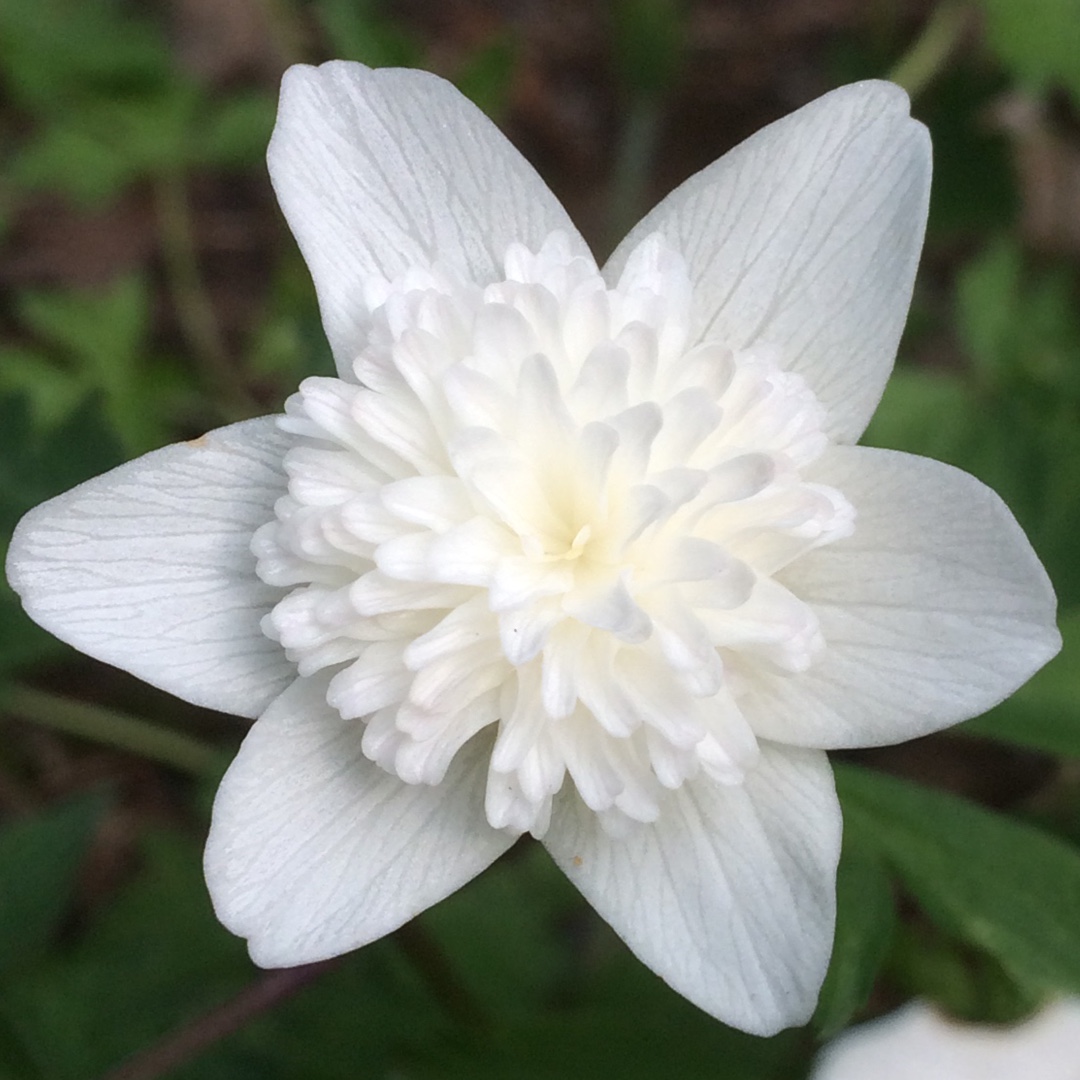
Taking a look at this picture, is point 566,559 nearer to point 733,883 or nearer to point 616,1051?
point 733,883

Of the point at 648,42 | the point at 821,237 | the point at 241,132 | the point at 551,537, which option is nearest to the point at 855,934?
the point at 551,537

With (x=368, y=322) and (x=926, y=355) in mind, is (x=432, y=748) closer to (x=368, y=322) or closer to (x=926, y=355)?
(x=368, y=322)

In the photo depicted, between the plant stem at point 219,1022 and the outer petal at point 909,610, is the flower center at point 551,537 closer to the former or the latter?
the outer petal at point 909,610

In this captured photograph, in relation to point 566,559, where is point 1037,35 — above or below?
above

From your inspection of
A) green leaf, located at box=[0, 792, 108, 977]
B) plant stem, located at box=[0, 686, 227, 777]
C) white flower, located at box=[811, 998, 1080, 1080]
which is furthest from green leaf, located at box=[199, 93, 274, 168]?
white flower, located at box=[811, 998, 1080, 1080]

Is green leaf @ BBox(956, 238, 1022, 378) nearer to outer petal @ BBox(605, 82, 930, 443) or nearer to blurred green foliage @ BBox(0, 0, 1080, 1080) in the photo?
blurred green foliage @ BBox(0, 0, 1080, 1080)

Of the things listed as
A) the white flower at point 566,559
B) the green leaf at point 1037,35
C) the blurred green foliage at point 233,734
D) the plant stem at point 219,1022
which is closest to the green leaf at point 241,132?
the blurred green foliage at point 233,734
